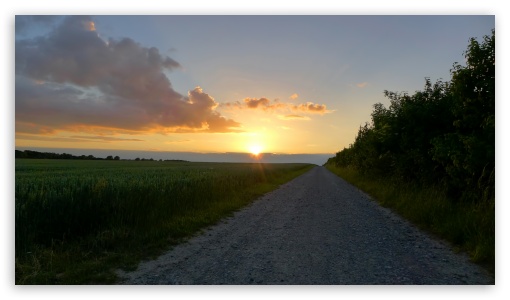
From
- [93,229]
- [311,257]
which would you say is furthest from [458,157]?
[93,229]

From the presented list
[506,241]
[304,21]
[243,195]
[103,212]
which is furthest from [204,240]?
[243,195]

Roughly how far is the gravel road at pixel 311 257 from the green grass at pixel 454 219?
36 centimetres

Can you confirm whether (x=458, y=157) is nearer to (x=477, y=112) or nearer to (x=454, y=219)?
(x=477, y=112)

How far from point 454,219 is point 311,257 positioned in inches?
189

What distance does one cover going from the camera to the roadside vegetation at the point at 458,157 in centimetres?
875

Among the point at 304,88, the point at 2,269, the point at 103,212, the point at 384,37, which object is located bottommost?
the point at 2,269

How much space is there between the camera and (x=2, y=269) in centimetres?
697

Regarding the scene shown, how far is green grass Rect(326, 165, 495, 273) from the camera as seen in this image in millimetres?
7328

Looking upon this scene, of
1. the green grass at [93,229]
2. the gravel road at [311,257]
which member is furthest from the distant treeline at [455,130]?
the green grass at [93,229]

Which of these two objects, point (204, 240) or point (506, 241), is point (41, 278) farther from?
point (506, 241)

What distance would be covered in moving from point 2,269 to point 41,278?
139 cm

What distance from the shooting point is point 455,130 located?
14383 millimetres

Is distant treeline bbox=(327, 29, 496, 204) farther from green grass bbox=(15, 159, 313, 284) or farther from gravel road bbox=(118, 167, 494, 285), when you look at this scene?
green grass bbox=(15, 159, 313, 284)

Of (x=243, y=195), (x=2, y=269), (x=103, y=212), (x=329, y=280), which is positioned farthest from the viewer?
(x=243, y=195)
